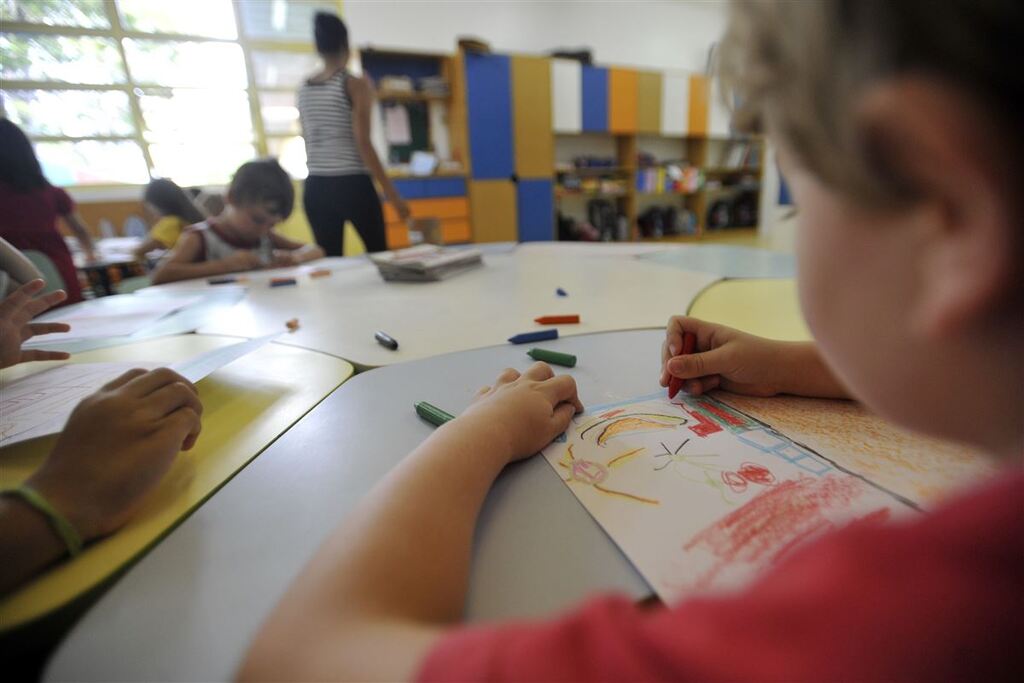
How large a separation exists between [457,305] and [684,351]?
51 cm

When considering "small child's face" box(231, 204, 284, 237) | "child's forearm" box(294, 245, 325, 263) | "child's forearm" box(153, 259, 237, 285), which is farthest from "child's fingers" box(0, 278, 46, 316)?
"small child's face" box(231, 204, 284, 237)

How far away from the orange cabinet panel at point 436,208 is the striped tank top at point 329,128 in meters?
1.75

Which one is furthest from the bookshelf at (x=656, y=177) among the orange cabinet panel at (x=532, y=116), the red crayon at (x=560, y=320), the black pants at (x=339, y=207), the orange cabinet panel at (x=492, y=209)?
the red crayon at (x=560, y=320)

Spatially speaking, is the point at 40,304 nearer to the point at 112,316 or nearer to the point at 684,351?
the point at 112,316

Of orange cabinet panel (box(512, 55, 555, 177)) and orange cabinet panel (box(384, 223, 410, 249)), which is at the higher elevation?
orange cabinet panel (box(512, 55, 555, 177))

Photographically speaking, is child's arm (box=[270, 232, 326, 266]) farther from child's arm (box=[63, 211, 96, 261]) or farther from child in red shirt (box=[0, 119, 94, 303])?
child's arm (box=[63, 211, 96, 261])

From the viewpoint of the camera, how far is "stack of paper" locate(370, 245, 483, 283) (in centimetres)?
119

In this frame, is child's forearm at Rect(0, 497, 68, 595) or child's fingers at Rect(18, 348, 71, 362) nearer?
child's forearm at Rect(0, 497, 68, 595)

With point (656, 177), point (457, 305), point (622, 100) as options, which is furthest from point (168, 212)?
point (656, 177)

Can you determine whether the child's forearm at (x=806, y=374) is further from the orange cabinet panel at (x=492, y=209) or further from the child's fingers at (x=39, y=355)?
the orange cabinet panel at (x=492, y=209)

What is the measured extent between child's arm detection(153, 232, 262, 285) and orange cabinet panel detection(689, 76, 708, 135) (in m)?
4.43

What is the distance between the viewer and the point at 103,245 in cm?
302

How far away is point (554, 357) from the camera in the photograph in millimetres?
618

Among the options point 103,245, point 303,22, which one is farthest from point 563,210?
point 103,245
